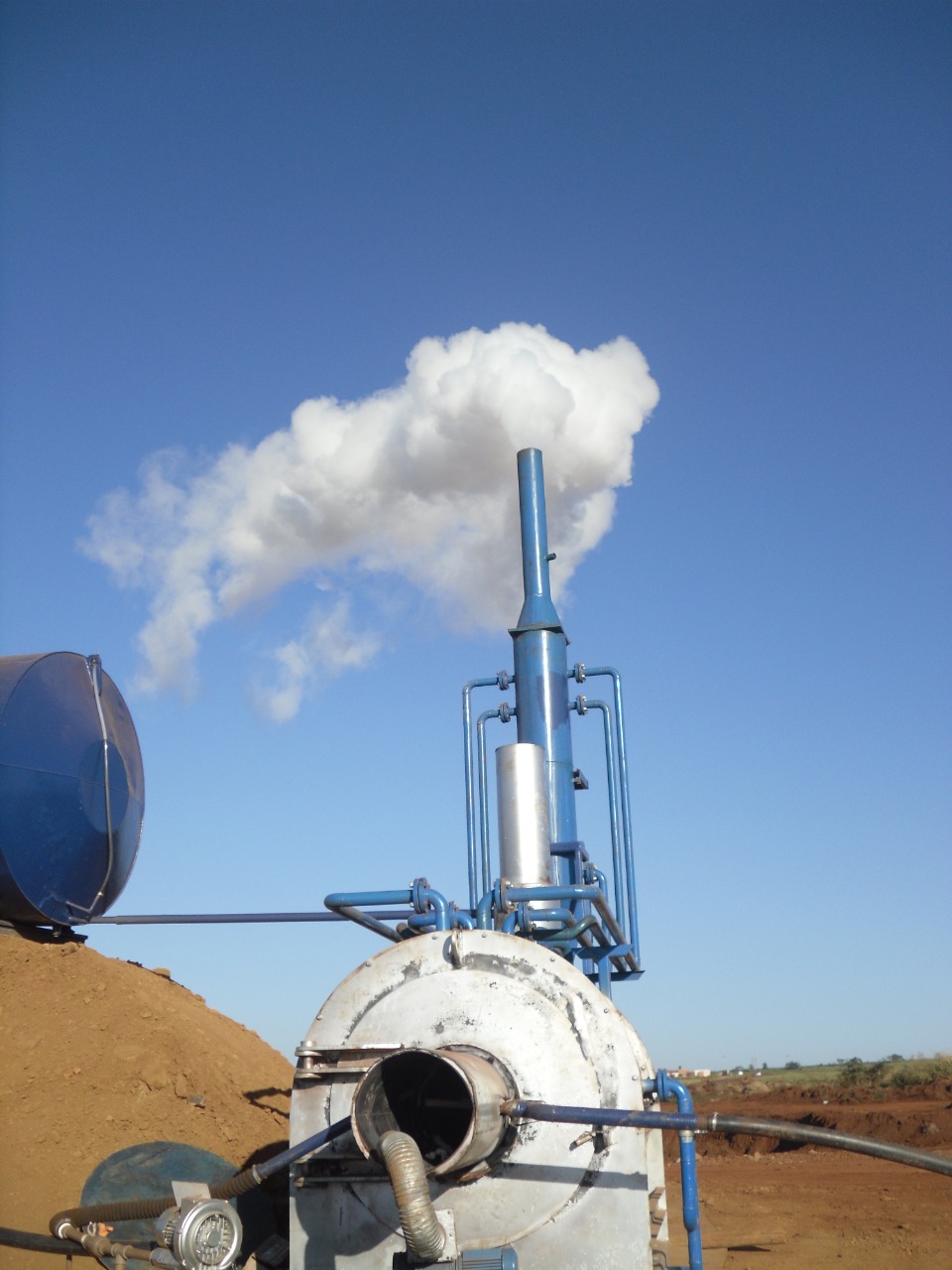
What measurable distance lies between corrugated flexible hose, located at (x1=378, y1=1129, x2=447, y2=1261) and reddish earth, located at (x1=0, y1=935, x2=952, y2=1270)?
359 cm

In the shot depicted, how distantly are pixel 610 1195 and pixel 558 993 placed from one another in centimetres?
97

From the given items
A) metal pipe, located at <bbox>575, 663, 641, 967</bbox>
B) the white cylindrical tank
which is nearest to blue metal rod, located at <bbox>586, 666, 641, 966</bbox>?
metal pipe, located at <bbox>575, 663, 641, 967</bbox>

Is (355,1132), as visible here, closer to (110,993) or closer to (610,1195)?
(610,1195)

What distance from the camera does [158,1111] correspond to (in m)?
9.00

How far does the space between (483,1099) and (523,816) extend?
365 centimetres

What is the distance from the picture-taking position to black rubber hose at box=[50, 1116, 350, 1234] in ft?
18.4

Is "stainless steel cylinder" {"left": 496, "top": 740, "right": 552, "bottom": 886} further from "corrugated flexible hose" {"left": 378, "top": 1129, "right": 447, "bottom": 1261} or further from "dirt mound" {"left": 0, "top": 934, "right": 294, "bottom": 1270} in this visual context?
"corrugated flexible hose" {"left": 378, "top": 1129, "right": 447, "bottom": 1261}

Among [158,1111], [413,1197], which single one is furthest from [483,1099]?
[158,1111]

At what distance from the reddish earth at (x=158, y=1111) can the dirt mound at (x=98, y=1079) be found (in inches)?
0.4

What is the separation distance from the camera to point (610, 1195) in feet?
18.4

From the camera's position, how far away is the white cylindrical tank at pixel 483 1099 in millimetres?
5574

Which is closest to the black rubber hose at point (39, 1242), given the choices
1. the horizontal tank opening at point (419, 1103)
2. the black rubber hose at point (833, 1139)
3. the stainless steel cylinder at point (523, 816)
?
the horizontal tank opening at point (419, 1103)

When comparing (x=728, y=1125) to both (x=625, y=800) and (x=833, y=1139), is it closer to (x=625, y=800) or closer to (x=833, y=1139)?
(x=833, y=1139)

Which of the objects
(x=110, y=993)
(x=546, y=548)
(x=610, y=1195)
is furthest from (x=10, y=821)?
(x=610, y=1195)
